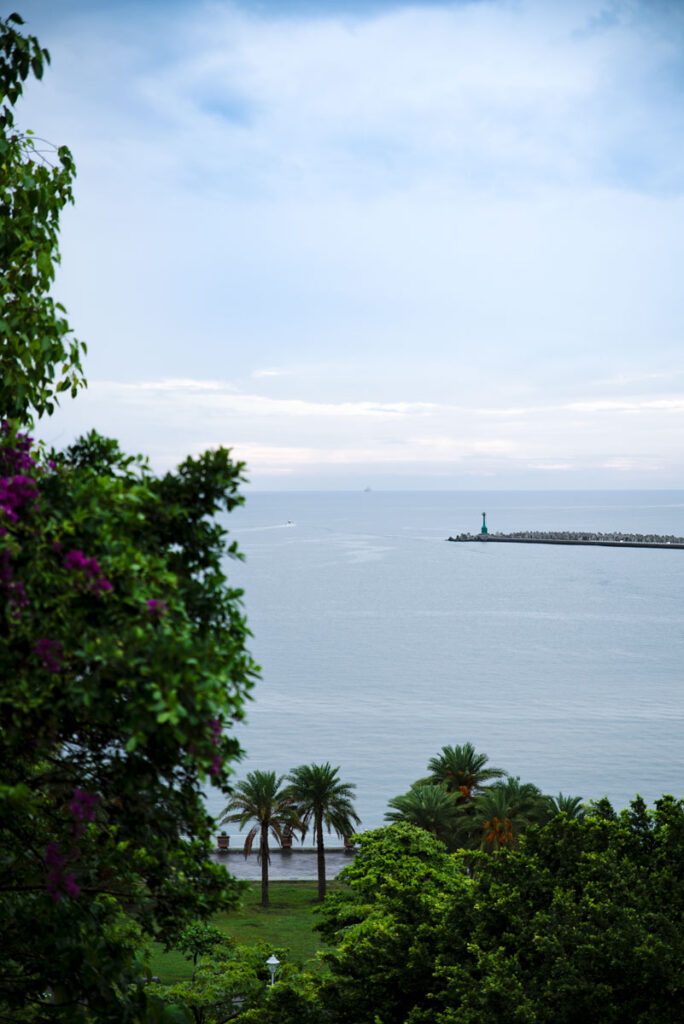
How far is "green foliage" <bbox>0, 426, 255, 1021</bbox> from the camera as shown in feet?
17.1

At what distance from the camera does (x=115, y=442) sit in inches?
279

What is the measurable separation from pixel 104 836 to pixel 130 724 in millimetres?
4006

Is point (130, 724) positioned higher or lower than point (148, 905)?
higher

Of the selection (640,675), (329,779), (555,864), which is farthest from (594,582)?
(555,864)

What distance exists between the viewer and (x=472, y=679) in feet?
287

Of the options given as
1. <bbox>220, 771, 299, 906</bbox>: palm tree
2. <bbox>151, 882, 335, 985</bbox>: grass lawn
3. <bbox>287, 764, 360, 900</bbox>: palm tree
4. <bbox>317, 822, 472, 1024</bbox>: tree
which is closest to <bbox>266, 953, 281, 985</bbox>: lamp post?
<bbox>317, 822, 472, 1024</bbox>: tree

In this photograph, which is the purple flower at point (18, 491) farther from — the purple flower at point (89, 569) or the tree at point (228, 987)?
the tree at point (228, 987)

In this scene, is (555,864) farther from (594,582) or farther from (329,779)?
(594,582)

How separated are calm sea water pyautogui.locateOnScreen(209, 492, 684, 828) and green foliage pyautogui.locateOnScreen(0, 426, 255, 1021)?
46.6 m

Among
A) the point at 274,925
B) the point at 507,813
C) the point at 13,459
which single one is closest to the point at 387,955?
the point at 13,459

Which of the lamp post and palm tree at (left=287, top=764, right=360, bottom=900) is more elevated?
palm tree at (left=287, top=764, right=360, bottom=900)

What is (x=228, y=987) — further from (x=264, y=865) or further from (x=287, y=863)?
(x=287, y=863)

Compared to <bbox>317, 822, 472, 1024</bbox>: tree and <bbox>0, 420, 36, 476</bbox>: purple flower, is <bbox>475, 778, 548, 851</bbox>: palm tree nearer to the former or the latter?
<bbox>317, 822, 472, 1024</bbox>: tree

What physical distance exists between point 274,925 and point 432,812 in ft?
27.7
